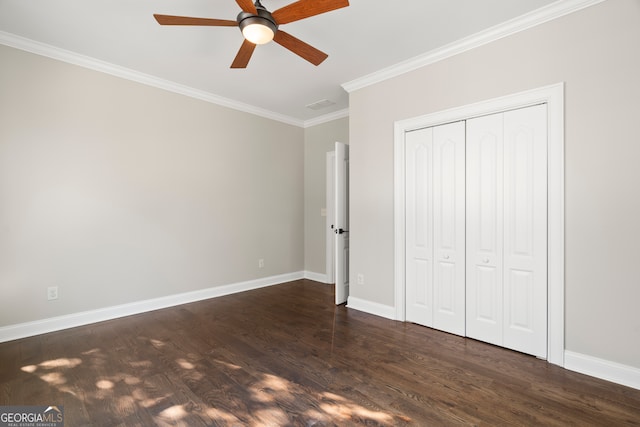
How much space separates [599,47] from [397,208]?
2050 millimetres

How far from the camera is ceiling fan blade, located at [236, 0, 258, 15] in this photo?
1886mm

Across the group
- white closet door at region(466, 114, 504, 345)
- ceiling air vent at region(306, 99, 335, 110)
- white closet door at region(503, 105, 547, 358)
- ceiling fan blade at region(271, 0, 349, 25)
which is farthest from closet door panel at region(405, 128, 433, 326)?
ceiling fan blade at region(271, 0, 349, 25)

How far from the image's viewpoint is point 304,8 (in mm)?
1944

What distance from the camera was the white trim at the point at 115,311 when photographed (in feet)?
9.45

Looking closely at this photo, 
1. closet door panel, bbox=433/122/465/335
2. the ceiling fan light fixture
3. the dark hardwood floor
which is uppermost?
the ceiling fan light fixture

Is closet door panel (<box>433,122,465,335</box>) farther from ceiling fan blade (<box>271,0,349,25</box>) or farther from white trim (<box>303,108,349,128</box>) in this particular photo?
white trim (<box>303,108,349,128</box>)

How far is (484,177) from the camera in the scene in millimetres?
2828

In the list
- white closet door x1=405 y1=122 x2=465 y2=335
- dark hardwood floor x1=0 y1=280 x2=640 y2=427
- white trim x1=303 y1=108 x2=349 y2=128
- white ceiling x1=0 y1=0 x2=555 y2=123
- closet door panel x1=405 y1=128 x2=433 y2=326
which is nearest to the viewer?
dark hardwood floor x1=0 y1=280 x2=640 y2=427

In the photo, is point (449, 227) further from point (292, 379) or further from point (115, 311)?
point (115, 311)

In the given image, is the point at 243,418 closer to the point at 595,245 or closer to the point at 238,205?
the point at 595,245

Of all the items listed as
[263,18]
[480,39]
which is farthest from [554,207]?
[263,18]

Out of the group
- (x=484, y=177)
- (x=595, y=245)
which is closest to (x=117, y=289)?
(x=484, y=177)

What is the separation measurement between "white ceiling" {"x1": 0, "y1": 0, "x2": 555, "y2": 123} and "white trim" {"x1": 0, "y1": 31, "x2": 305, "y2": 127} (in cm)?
2

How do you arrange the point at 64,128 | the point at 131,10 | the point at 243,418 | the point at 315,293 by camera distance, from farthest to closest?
the point at 315,293
the point at 64,128
the point at 131,10
the point at 243,418
